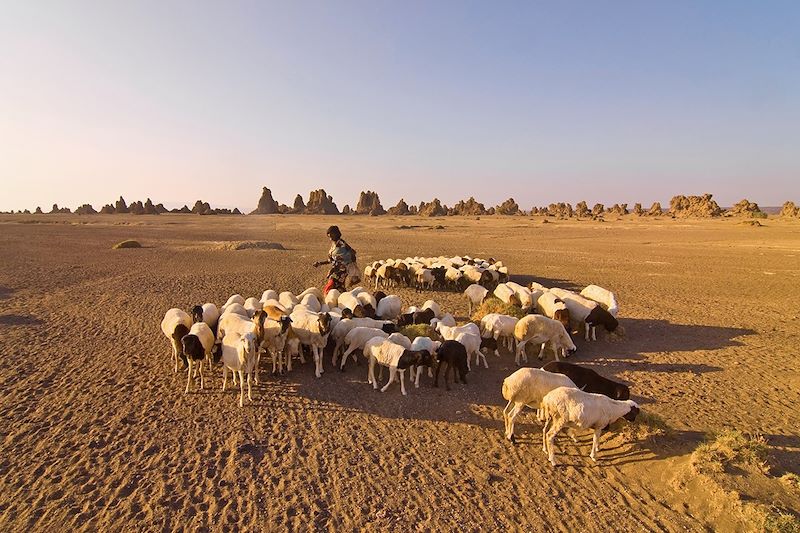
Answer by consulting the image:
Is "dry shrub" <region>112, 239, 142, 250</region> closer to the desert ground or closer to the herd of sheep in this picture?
the desert ground

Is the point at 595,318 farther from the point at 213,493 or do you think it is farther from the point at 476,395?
the point at 213,493

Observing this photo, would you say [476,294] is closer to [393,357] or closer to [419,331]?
[419,331]

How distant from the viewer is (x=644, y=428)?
23.2 feet

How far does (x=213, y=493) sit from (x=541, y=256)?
29.0 meters

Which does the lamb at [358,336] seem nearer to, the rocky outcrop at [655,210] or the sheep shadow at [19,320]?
the sheep shadow at [19,320]

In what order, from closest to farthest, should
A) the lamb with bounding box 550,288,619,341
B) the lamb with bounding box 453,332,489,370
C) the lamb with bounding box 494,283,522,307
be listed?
the lamb with bounding box 453,332,489,370 < the lamb with bounding box 550,288,619,341 < the lamb with bounding box 494,283,522,307

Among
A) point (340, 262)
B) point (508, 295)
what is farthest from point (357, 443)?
point (508, 295)

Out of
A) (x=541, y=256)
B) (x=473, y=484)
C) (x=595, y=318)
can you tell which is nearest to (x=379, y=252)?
(x=541, y=256)

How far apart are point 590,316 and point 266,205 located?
357ft

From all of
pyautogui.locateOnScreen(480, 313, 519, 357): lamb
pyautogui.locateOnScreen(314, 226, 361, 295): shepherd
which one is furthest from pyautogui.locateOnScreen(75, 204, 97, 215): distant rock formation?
pyautogui.locateOnScreen(480, 313, 519, 357): lamb

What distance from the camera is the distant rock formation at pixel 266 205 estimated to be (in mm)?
112188

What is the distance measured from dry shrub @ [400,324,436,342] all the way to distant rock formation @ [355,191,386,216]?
10976 centimetres

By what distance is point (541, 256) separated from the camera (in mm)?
31828

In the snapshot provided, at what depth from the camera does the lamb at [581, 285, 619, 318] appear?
13.5 m
